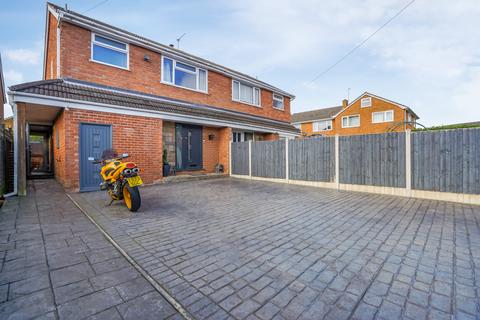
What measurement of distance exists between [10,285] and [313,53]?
13.2 m

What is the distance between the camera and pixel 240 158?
10.8 meters

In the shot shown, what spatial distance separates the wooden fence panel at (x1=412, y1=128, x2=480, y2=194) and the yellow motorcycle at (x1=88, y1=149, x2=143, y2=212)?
7412 mm

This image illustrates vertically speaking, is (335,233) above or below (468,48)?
below

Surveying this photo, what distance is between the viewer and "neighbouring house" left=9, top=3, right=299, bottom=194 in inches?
254

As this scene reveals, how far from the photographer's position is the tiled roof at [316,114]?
29.8 metres

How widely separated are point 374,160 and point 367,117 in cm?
2146

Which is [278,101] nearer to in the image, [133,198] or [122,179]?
[122,179]

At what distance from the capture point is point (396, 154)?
625cm

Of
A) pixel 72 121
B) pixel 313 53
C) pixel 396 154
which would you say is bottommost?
pixel 396 154

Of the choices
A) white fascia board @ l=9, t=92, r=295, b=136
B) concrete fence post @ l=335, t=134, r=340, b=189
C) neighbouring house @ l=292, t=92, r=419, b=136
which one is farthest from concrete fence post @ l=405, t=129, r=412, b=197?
neighbouring house @ l=292, t=92, r=419, b=136

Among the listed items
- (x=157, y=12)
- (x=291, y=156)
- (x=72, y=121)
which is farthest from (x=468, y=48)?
(x=72, y=121)

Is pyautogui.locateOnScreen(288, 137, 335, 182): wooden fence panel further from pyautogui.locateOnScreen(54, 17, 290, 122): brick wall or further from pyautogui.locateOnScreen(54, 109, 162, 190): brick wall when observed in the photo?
pyautogui.locateOnScreen(54, 17, 290, 122): brick wall

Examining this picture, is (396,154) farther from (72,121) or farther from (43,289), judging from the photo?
(72,121)

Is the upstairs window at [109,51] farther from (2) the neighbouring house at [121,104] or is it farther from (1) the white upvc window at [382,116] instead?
(1) the white upvc window at [382,116]
